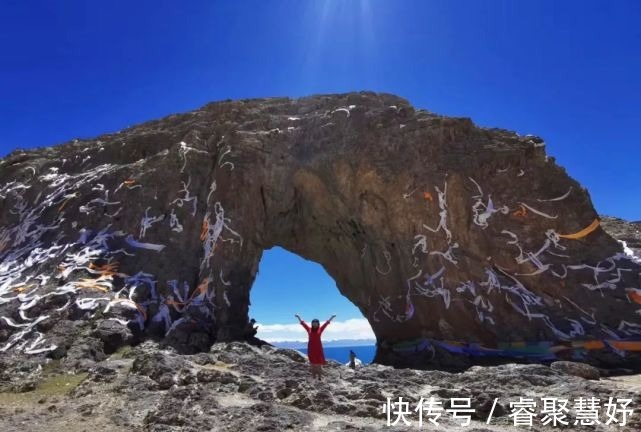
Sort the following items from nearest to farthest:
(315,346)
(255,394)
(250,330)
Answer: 1. (255,394)
2. (315,346)
3. (250,330)

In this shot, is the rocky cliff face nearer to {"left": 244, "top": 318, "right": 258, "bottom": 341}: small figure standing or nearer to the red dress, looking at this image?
{"left": 244, "top": 318, "right": 258, "bottom": 341}: small figure standing

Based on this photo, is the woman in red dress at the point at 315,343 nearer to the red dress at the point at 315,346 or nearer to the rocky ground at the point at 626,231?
the red dress at the point at 315,346

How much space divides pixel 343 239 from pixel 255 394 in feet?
46.7

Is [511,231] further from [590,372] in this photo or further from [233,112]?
[233,112]

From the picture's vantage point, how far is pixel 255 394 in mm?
9062

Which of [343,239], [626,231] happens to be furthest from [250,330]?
[626,231]

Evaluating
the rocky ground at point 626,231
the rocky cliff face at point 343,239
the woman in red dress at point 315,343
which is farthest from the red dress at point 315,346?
the rocky ground at point 626,231

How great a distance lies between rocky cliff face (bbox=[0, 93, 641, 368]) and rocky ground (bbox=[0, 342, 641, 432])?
4.38m

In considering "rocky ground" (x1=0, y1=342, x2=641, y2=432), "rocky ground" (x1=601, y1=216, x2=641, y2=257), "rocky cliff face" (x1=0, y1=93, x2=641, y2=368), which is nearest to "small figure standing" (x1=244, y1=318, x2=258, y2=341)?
"rocky cliff face" (x1=0, y1=93, x2=641, y2=368)

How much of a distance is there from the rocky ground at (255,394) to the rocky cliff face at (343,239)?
4.38 m

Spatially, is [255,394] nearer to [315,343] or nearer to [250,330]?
[315,343]

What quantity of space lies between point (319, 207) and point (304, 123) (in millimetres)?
4485

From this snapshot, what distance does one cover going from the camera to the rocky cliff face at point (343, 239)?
54.1ft

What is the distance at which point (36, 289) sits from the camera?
56.7 ft
